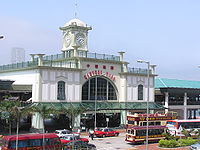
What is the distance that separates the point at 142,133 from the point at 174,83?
3139 cm

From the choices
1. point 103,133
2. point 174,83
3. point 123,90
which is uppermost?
point 174,83

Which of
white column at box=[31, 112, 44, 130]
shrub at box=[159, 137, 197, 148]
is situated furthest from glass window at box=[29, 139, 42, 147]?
shrub at box=[159, 137, 197, 148]

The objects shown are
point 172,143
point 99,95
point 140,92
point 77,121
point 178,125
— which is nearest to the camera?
point 172,143

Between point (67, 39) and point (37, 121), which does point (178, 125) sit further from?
point (67, 39)

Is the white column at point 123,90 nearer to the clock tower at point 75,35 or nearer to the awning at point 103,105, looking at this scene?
the awning at point 103,105

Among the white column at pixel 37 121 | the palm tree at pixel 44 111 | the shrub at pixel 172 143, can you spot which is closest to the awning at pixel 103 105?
the white column at pixel 37 121

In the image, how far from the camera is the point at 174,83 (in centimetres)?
6975

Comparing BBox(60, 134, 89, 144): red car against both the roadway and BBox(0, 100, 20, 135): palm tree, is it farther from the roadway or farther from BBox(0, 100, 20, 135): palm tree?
BBox(0, 100, 20, 135): palm tree

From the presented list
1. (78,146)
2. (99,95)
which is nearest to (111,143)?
(78,146)

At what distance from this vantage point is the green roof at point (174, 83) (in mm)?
66769

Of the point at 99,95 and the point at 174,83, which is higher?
the point at 174,83

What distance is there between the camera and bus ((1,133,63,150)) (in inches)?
1191

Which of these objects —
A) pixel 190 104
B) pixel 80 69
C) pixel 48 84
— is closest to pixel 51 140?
pixel 48 84

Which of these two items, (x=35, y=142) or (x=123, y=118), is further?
(x=123, y=118)
